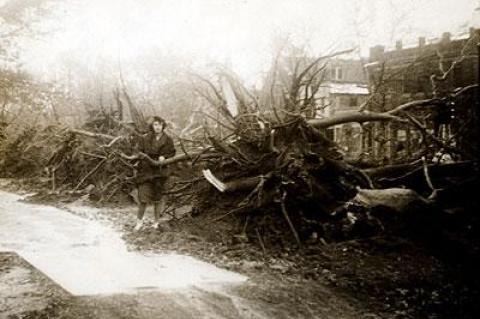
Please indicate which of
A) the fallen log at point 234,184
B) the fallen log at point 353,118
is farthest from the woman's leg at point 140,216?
the fallen log at point 353,118

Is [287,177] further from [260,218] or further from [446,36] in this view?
[446,36]

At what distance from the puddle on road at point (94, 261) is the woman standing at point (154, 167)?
71cm

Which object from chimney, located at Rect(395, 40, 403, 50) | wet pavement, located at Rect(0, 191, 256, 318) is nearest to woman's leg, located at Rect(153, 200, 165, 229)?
wet pavement, located at Rect(0, 191, 256, 318)

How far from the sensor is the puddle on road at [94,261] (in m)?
4.07

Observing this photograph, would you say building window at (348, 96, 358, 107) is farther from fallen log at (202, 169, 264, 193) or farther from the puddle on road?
the puddle on road

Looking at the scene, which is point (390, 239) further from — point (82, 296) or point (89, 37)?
point (89, 37)

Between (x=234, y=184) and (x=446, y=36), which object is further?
(x=446, y=36)

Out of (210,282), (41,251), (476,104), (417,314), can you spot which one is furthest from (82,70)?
(417,314)

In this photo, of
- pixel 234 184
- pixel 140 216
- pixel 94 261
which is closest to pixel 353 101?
pixel 234 184

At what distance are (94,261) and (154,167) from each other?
83.6 inches

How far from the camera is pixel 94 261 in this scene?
471 centimetres

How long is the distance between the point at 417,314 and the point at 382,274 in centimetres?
84

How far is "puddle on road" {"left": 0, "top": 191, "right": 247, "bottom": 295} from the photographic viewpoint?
4.07m

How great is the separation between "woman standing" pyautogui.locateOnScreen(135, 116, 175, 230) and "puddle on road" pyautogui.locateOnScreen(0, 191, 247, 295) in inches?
27.9
